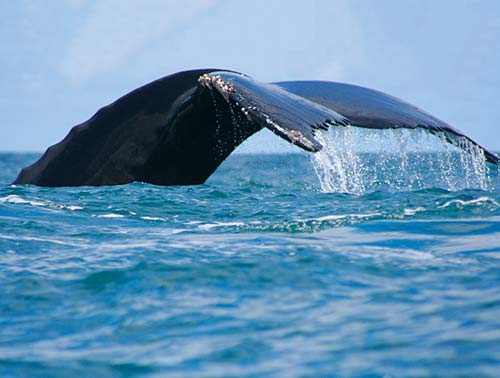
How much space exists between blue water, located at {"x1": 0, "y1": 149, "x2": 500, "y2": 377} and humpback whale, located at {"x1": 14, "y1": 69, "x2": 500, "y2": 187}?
668mm

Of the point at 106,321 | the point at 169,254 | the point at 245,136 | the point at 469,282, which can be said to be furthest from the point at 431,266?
the point at 245,136

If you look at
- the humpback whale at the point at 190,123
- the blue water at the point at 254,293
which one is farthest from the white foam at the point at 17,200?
the blue water at the point at 254,293

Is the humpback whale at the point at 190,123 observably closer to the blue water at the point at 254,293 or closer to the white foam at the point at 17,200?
the white foam at the point at 17,200

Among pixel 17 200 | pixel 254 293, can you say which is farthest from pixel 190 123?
Result: pixel 254 293

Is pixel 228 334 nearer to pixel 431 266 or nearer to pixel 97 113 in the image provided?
pixel 431 266

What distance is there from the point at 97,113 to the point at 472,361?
20.4 feet

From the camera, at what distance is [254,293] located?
4.93m

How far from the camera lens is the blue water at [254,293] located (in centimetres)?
382

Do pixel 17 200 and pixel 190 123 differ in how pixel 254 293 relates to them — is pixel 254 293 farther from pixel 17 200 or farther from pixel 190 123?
pixel 17 200

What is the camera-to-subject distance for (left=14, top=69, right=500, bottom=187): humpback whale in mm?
6926

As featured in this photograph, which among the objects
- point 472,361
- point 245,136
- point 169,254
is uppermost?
point 245,136

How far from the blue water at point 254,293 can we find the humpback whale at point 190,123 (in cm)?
67

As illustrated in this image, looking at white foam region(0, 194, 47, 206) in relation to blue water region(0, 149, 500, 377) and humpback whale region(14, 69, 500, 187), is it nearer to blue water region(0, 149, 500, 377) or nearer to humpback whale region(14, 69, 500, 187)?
humpback whale region(14, 69, 500, 187)

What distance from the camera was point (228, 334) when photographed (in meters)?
4.18
